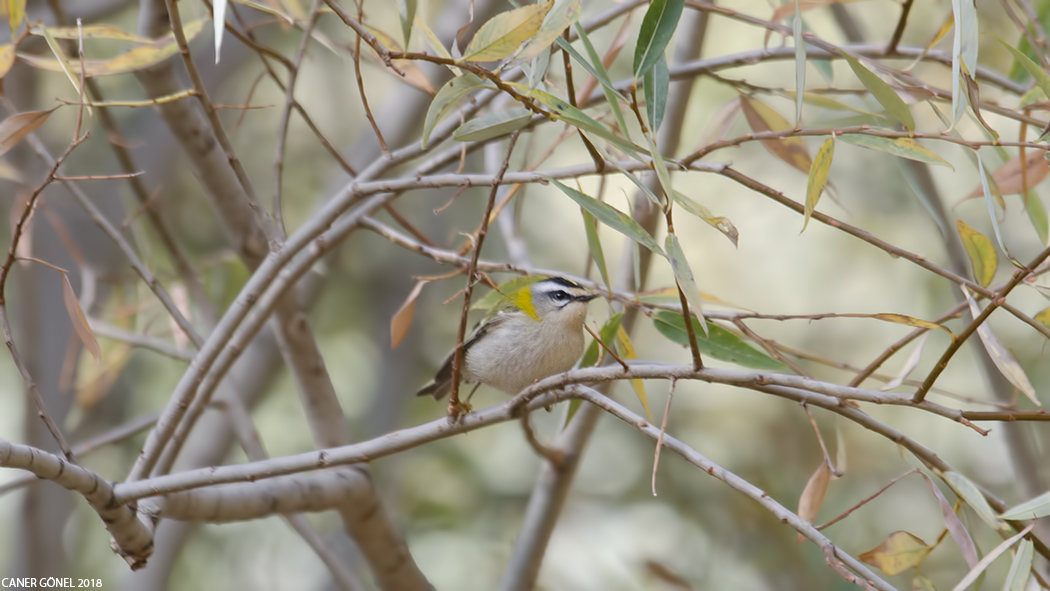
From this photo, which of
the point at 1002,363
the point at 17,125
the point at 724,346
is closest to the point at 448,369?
the point at 724,346

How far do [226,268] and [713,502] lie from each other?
2.44 meters

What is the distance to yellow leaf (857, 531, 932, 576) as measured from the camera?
142 cm

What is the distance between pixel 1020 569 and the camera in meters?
1.20

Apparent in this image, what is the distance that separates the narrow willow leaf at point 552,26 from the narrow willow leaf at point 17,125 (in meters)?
0.86

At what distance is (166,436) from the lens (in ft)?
5.45

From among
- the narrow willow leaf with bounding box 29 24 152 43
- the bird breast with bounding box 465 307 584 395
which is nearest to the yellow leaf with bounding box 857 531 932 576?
the bird breast with bounding box 465 307 584 395

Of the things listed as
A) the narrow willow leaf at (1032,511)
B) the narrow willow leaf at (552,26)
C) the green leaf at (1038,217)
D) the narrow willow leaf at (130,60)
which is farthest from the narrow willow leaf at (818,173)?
the narrow willow leaf at (130,60)

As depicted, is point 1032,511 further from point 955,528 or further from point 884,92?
point 884,92

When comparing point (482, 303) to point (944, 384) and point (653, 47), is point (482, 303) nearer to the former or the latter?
point (653, 47)

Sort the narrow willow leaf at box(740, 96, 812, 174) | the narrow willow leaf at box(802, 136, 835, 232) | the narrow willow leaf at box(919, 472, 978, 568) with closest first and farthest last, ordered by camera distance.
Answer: the narrow willow leaf at box(802, 136, 835, 232), the narrow willow leaf at box(919, 472, 978, 568), the narrow willow leaf at box(740, 96, 812, 174)

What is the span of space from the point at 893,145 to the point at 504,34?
2.03 ft

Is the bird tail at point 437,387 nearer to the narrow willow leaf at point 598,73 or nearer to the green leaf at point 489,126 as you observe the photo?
the green leaf at point 489,126

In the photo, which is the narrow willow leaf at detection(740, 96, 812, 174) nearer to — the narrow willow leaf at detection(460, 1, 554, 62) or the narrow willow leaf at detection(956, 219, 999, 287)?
the narrow willow leaf at detection(956, 219, 999, 287)

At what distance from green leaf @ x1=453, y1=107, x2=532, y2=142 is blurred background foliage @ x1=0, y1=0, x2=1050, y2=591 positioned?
6.27 feet
